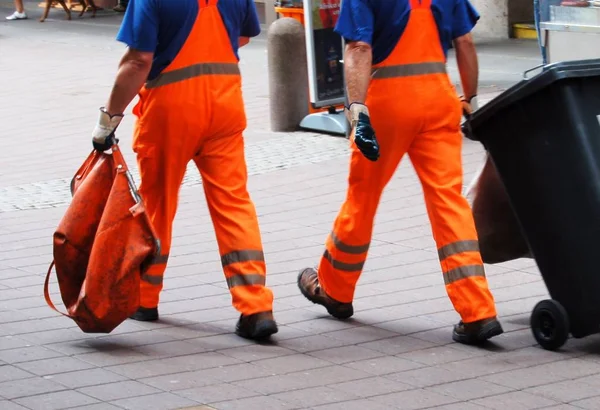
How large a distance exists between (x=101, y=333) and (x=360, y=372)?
4.27 feet

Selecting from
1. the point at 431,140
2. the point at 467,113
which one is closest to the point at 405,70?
the point at 431,140

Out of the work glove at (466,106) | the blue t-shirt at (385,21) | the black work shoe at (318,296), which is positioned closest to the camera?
the blue t-shirt at (385,21)

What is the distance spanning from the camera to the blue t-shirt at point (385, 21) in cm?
556

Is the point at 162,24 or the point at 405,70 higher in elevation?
the point at 162,24

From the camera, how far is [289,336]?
5.93 metres

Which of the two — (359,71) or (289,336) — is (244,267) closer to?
(289,336)

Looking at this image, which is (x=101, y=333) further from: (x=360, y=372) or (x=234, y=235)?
(x=360, y=372)

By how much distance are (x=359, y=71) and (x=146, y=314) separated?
1620 mm

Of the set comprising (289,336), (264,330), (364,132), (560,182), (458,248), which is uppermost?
(364,132)

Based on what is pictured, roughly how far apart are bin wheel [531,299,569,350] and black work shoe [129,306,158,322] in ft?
5.89

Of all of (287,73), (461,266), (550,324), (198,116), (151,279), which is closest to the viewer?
(550,324)

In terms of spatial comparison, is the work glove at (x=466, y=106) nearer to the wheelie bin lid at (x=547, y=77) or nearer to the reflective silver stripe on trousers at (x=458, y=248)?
the wheelie bin lid at (x=547, y=77)

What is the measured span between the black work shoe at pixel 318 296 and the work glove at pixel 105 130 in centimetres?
116

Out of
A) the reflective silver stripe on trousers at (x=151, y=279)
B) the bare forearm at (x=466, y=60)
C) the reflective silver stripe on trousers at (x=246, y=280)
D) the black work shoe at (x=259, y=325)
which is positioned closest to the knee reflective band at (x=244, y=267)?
the reflective silver stripe on trousers at (x=246, y=280)
